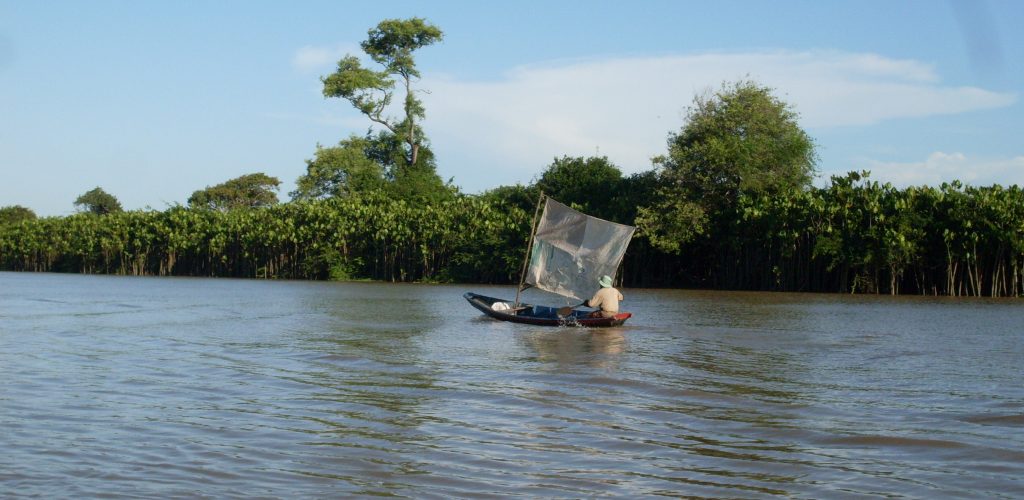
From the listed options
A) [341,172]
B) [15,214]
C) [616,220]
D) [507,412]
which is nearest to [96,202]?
[15,214]

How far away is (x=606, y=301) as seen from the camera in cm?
2380

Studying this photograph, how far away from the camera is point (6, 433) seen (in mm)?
9648

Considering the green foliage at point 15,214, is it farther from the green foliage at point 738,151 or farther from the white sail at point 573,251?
the white sail at point 573,251

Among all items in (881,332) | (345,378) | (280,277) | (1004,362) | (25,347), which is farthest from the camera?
(280,277)

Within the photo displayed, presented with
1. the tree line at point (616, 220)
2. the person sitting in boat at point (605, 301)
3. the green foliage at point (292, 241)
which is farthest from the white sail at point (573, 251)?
the green foliage at point (292, 241)

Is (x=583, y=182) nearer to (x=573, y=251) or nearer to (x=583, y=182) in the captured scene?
(x=583, y=182)

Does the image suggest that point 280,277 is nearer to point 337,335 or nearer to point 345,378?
point 337,335

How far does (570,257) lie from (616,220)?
30.7m

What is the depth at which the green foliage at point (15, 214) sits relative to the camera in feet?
316

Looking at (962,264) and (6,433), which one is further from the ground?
(962,264)

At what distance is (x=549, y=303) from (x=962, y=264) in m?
19.2

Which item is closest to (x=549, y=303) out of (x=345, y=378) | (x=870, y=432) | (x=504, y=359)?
(x=504, y=359)

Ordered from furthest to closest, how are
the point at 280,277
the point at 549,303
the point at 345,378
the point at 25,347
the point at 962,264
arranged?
the point at 280,277 → the point at 962,264 → the point at 549,303 → the point at 25,347 → the point at 345,378

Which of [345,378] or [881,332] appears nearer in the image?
[345,378]
